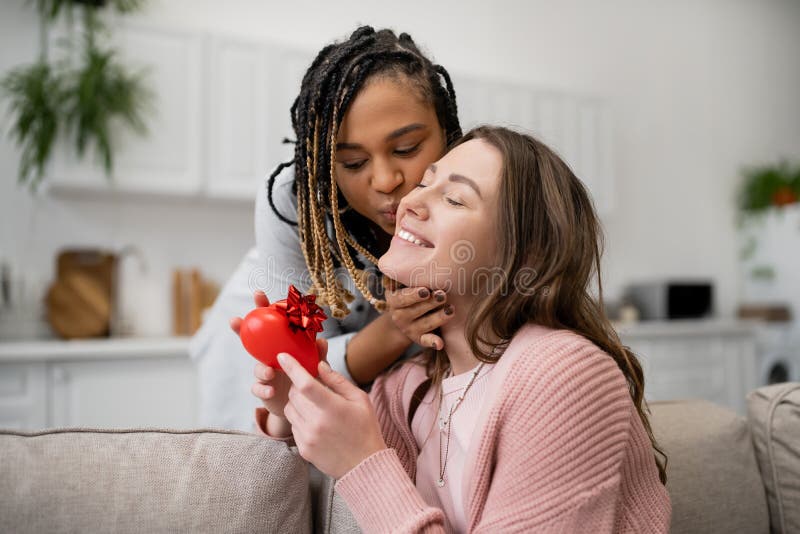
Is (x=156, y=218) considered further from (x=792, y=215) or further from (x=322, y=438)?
(x=792, y=215)

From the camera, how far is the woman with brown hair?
0.93 metres

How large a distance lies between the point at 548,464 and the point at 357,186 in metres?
0.68

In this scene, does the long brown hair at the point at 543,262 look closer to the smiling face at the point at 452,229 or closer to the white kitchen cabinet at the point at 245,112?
the smiling face at the point at 452,229

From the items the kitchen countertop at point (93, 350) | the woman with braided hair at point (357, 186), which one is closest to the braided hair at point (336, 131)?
the woman with braided hair at point (357, 186)

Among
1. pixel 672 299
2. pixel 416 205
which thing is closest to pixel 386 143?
pixel 416 205

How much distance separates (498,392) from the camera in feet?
3.33

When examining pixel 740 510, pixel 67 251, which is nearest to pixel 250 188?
pixel 67 251

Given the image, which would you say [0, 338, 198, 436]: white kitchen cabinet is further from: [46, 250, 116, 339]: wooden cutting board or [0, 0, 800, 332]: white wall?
[0, 0, 800, 332]: white wall

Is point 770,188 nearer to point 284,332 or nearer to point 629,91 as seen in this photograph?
point 629,91

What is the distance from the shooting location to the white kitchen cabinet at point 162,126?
341 cm

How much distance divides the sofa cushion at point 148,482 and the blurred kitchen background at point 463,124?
Result: 1.40 metres

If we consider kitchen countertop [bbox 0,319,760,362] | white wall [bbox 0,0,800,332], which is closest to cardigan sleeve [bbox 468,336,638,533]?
kitchen countertop [bbox 0,319,760,362]

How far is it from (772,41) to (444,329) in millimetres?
6284

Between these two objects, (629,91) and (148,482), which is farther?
(629,91)
